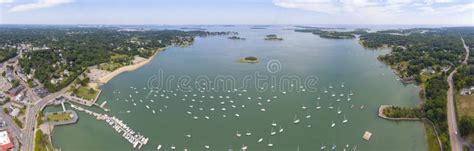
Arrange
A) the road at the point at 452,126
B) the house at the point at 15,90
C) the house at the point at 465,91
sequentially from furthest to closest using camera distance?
the house at the point at 15,90 < the house at the point at 465,91 < the road at the point at 452,126

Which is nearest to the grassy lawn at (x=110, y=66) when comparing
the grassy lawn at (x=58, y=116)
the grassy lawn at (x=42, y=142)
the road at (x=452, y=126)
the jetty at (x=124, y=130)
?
the jetty at (x=124, y=130)

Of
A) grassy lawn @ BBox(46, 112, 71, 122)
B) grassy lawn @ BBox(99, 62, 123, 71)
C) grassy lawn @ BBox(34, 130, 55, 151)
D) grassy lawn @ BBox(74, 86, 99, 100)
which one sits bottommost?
grassy lawn @ BBox(34, 130, 55, 151)

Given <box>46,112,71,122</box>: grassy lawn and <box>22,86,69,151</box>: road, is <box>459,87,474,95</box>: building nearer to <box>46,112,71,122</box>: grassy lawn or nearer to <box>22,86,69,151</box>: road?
<box>46,112,71,122</box>: grassy lawn

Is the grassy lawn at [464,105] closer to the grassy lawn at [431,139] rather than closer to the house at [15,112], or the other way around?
the grassy lawn at [431,139]

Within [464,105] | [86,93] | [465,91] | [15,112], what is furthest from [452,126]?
[15,112]

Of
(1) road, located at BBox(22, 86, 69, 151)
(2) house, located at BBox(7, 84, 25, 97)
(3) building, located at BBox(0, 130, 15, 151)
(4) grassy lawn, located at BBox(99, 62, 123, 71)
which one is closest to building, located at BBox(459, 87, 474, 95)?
(1) road, located at BBox(22, 86, 69, 151)
